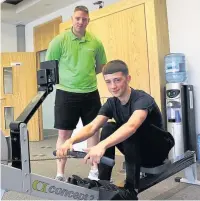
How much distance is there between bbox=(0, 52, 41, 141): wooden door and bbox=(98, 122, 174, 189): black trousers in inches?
147

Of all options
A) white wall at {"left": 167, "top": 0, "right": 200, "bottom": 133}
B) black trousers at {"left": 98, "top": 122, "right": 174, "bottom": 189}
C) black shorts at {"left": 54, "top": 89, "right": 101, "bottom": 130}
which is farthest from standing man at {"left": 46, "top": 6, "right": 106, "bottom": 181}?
white wall at {"left": 167, "top": 0, "right": 200, "bottom": 133}

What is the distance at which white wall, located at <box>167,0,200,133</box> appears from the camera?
3.09 m

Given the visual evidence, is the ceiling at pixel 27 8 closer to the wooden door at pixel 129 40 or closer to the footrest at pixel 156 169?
the wooden door at pixel 129 40

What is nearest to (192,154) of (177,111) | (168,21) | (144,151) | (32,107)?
(144,151)

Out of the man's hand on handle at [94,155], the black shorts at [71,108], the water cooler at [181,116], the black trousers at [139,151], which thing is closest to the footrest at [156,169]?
the black trousers at [139,151]

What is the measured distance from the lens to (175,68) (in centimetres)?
304

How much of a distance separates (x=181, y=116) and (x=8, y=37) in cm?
450

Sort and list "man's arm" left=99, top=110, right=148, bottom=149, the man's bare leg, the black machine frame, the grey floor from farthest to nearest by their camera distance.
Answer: the man's bare leg → the grey floor → "man's arm" left=99, top=110, right=148, bottom=149 → the black machine frame

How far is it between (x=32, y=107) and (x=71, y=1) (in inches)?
159

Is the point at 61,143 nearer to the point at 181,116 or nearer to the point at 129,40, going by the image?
the point at 181,116

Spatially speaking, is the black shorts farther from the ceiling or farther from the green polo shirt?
the ceiling

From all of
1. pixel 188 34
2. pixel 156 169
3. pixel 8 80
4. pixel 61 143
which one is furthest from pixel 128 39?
pixel 8 80

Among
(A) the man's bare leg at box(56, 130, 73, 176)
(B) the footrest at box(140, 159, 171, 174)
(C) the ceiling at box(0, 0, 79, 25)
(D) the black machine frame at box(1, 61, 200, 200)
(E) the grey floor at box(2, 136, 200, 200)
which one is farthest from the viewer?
(C) the ceiling at box(0, 0, 79, 25)

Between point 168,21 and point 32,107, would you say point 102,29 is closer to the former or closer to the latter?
point 168,21
